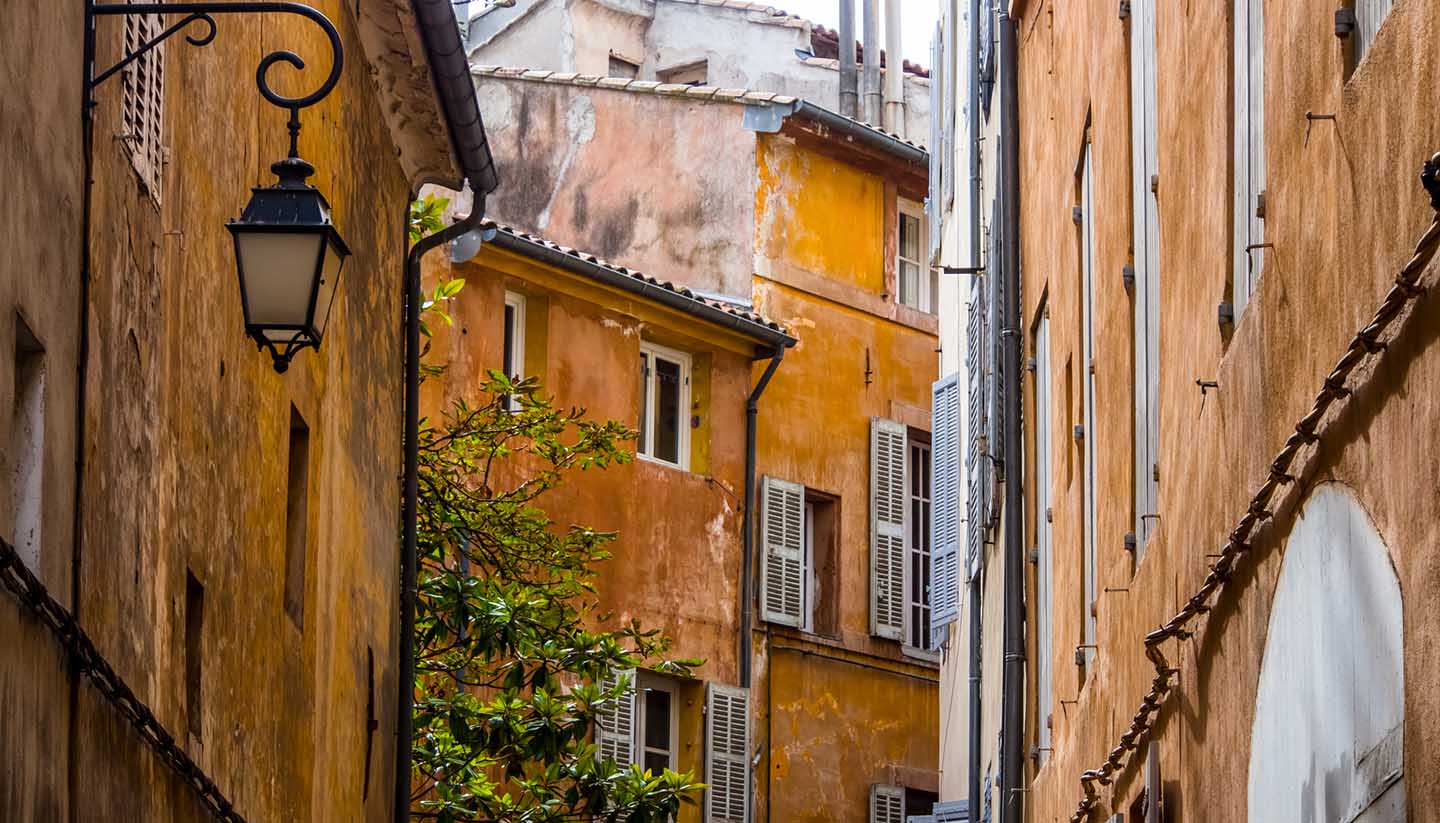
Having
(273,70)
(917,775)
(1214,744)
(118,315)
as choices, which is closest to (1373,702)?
(1214,744)

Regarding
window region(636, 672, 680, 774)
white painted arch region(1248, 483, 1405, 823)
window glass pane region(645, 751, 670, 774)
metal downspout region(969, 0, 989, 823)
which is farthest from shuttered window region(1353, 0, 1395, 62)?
window glass pane region(645, 751, 670, 774)

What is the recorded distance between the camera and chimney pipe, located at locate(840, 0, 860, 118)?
34.6 metres

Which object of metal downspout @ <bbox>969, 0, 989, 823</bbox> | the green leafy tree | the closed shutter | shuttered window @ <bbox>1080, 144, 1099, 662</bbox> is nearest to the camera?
shuttered window @ <bbox>1080, 144, 1099, 662</bbox>

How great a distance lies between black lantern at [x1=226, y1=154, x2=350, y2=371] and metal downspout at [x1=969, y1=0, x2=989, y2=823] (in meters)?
11.3

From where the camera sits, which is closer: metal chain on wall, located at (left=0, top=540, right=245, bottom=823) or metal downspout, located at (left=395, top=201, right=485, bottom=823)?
metal chain on wall, located at (left=0, top=540, right=245, bottom=823)

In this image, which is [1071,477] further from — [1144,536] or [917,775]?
[917,775]

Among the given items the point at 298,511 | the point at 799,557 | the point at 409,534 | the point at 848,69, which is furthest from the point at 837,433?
the point at 298,511

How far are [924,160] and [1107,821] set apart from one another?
20808 millimetres

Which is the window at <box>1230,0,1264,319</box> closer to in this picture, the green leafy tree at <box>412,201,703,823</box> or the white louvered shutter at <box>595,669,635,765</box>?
the green leafy tree at <box>412,201,703,823</box>

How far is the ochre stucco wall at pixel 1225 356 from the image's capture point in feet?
17.9

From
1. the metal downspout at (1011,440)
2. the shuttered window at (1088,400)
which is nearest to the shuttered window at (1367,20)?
the shuttered window at (1088,400)

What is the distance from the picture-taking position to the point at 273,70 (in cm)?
1162

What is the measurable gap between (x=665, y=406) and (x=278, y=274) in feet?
63.6

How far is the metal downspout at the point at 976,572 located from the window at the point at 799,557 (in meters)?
8.14
